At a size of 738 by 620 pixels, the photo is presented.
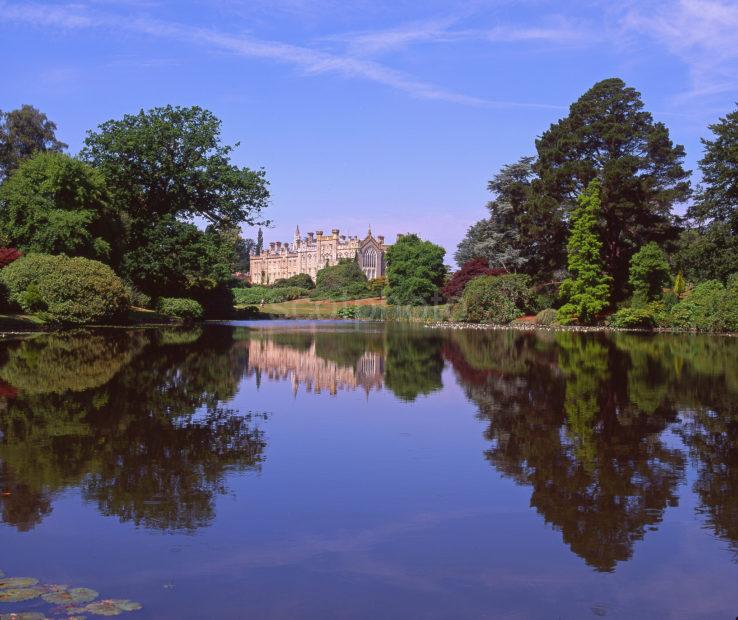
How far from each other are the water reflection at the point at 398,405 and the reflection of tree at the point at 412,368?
78 millimetres

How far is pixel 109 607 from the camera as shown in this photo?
4891 mm

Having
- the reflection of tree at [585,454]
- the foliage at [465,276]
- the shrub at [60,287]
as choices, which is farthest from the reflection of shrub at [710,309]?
the shrub at [60,287]

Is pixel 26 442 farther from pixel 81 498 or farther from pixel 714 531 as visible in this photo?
pixel 714 531

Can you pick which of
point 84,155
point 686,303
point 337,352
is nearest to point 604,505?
point 337,352

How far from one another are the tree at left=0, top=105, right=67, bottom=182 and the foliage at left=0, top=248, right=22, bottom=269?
94.4 feet

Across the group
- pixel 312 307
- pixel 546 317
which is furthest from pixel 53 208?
pixel 312 307

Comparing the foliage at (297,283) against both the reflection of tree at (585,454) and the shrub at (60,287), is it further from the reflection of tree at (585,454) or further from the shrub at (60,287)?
the reflection of tree at (585,454)

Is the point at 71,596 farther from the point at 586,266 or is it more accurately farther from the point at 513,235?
the point at 513,235

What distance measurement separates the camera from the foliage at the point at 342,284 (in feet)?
309

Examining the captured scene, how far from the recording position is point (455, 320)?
56844 millimetres

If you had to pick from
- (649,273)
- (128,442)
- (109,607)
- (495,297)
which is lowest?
(109,607)

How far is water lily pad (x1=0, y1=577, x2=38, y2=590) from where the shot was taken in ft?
16.8

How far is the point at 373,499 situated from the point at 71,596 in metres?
3.17

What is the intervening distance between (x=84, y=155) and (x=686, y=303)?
121 ft
